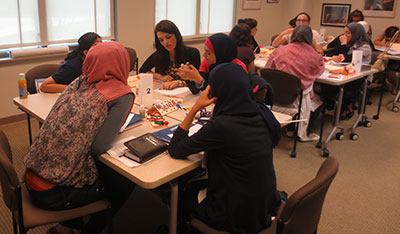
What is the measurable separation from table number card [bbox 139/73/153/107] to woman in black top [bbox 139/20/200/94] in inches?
23.6

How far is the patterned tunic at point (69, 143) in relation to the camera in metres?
1.75

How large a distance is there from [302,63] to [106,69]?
7.40 feet

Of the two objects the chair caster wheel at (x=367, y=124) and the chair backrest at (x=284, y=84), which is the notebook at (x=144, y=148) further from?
the chair caster wheel at (x=367, y=124)

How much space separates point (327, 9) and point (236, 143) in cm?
714

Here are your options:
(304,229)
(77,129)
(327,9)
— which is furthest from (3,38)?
(327,9)

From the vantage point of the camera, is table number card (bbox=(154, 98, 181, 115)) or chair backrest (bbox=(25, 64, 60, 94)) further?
chair backrest (bbox=(25, 64, 60, 94))

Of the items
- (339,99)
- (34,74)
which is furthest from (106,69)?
(339,99)

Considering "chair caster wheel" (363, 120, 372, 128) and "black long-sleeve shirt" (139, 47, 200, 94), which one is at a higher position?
"black long-sleeve shirt" (139, 47, 200, 94)

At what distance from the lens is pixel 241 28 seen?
149 inches

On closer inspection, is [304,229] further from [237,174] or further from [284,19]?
[284,19]

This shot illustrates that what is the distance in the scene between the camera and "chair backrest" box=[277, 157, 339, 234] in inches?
56.0

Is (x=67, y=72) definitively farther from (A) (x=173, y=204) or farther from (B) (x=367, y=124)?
(B) (x=367, y=124)

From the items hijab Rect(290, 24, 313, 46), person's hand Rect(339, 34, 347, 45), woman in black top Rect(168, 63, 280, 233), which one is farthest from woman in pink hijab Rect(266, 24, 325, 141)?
woman in black top Rect(168, 63, 280, 233)

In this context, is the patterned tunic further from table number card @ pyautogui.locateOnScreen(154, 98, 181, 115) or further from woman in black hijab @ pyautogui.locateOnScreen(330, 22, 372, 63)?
woman in black hijab @ pyautogui.locateOnScreen(330, 22, 372, 63)
